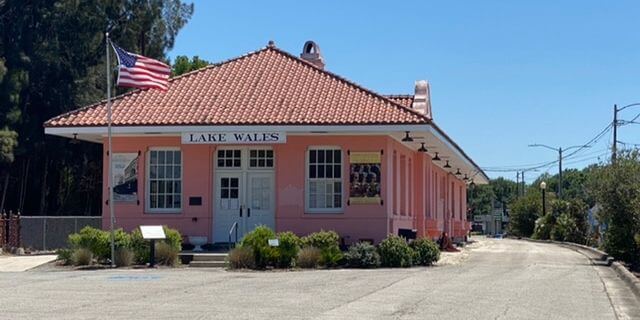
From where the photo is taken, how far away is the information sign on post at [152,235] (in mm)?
24234

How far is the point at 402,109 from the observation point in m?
27.6

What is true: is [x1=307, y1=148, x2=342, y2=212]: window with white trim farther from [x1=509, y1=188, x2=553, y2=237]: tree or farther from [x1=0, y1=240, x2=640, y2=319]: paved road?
[x1=509, y1=188, x2=553, y2=237]: tree

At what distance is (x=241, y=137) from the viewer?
27156 mm

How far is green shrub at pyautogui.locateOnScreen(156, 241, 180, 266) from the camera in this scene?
25.0m

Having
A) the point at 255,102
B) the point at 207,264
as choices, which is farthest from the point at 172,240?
the point at 255,102

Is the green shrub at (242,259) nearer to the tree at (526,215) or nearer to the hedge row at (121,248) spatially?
the hedge row at (121,248)

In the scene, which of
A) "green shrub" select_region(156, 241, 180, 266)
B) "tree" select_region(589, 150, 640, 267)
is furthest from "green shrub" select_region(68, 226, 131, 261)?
"tree" select_region(589, 150, 640, 267)

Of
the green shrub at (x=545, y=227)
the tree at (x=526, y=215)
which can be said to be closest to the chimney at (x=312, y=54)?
the green shrub at (x=545, y=227)

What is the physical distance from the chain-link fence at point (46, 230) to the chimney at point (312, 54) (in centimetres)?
965

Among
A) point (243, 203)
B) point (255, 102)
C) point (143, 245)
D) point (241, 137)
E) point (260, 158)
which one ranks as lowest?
point (143, 245)

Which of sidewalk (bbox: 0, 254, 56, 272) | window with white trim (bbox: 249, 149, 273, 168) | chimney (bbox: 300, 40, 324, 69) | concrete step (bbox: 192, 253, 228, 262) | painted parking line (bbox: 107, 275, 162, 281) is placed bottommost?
sidewalk (bbox: 0, 254, 56, 272)

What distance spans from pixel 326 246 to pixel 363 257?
101 cm

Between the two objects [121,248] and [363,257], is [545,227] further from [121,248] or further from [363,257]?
[121,248]

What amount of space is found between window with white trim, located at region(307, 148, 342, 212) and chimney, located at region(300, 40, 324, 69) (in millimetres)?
6084
